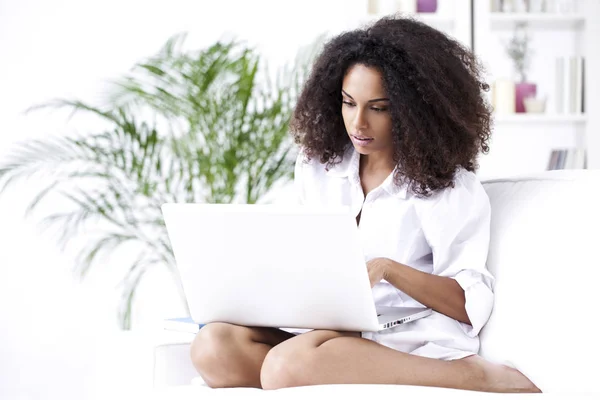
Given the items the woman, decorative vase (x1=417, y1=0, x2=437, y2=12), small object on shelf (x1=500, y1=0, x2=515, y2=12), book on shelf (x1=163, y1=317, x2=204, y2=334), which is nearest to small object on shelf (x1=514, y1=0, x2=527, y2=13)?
small object on shelf (x1=500, y1=0, x2=515, y2=12)

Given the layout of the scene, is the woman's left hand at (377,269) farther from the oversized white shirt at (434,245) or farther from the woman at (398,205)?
the oversized white shirt at (434,245)

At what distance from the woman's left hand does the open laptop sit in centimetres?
7

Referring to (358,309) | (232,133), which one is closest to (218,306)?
(358,309)

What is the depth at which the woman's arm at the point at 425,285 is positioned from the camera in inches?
64.2

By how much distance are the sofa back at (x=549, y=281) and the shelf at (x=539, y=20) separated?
90.0 inches

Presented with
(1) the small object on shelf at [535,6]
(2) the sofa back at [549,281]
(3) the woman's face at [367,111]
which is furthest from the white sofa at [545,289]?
(1) the small object on shelf at [535,6]

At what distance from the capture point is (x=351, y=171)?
1.91m

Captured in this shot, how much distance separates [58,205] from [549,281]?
2510mm

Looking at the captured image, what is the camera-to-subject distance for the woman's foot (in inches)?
60.2

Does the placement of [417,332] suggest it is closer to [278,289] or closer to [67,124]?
[278,289]

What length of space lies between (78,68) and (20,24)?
0.30 metres

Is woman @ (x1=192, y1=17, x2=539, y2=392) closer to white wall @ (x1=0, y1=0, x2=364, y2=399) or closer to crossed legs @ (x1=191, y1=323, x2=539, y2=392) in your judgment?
crossed legs @ (x1=191, y1=323, x2=539, y2=392)

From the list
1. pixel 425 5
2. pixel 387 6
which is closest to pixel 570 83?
pixel 425 5

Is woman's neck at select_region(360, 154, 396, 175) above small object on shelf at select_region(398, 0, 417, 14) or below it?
below
